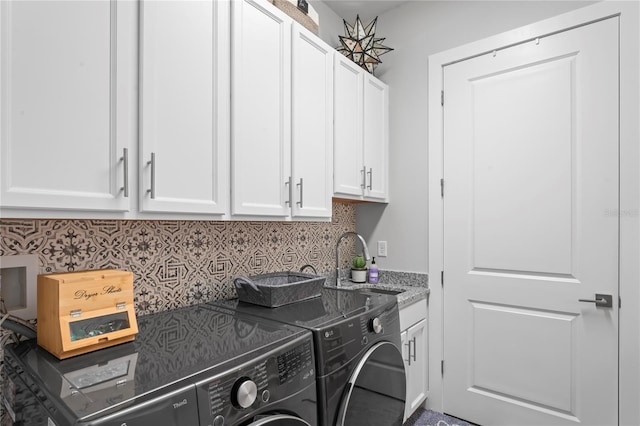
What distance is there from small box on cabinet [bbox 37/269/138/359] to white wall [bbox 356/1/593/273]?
186 centimetres

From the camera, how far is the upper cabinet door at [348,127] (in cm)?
203

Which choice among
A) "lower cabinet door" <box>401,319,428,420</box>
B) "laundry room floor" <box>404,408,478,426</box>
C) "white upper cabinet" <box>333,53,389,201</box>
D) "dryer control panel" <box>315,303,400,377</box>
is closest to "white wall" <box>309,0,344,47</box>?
"white upper cabinet" <box>333,53,389,201</box>

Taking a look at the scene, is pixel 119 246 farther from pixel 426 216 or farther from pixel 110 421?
pixel 426 216

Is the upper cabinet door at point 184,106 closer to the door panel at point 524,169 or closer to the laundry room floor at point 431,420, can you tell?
the door panel at point 524,169

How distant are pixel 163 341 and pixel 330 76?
5.12 ft

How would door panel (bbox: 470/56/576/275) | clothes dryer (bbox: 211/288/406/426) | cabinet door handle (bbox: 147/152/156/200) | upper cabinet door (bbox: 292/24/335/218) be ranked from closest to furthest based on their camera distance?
cabinet door handle (bbox: 147/152/156/200) → clothes dryer (bbox: 211/288/406/426) → upper cabinet door (bbox: 292/24/335/218) → door panel (bbox: 470/56/576/275)

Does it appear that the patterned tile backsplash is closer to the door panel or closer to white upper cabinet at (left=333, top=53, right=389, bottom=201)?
white upper cabinet at (left=333, top=53, right=389, bottom=201)

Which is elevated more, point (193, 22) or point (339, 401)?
point (193, 22)

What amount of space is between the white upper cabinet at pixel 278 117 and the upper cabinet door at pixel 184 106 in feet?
0.22

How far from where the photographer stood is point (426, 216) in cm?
242

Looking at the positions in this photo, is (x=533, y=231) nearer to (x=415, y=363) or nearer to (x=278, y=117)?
(x=415, y=363)

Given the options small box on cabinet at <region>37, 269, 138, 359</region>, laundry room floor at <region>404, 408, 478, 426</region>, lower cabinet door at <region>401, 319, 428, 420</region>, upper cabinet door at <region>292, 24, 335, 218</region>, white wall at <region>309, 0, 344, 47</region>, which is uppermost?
white wall at <region>309, 0, 344, 47</region>

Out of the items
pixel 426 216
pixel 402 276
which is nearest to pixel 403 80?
pixel 426 216

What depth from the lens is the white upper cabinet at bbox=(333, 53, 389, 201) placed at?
80.6 inches
